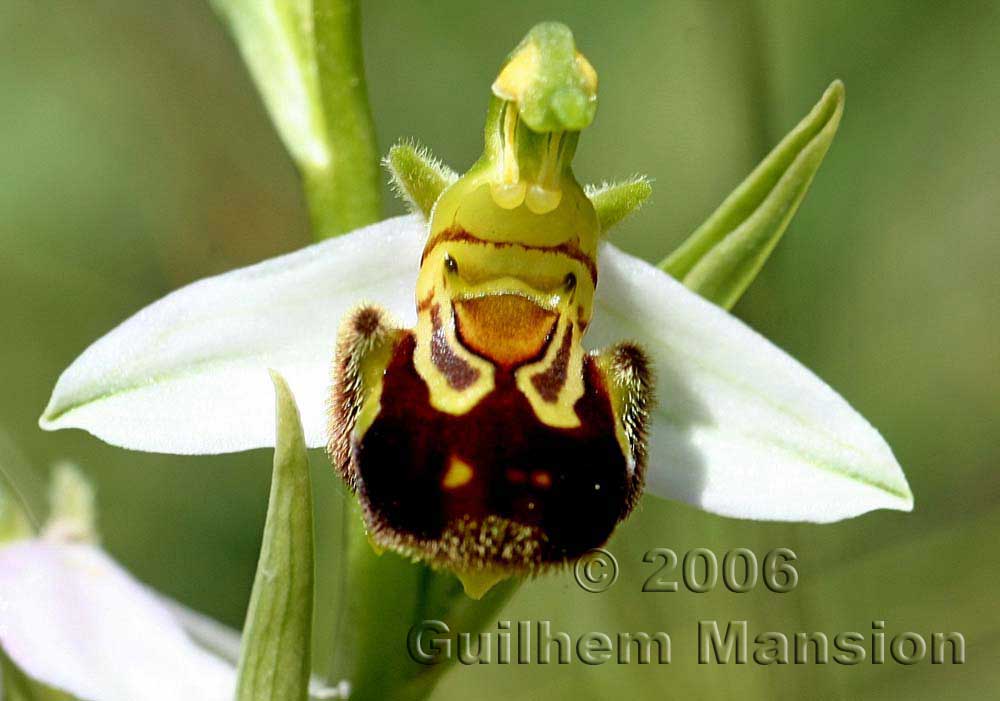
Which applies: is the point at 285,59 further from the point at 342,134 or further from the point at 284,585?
the point at 284,585

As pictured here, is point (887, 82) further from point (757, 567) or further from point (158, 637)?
point (158, 637)

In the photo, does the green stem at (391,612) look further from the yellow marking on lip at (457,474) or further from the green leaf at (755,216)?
the green leaf at (755,216)

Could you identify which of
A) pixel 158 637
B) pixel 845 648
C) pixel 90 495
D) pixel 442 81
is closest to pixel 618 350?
pixel 158 637

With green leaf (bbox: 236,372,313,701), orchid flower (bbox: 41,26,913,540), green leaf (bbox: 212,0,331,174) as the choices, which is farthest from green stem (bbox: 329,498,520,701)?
green leaf (bbox: 212,0,331,174)

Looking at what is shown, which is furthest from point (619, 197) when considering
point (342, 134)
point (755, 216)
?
point (342, 134)

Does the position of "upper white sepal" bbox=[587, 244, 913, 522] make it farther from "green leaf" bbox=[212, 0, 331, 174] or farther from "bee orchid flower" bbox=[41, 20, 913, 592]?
"green leaf" bbox=[212, 0, 331, 174]

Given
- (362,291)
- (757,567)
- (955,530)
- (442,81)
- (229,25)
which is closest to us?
(362,291)

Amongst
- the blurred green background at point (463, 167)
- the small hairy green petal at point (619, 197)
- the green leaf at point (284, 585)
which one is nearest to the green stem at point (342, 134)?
the small hairy green petal at point (619, 197)
